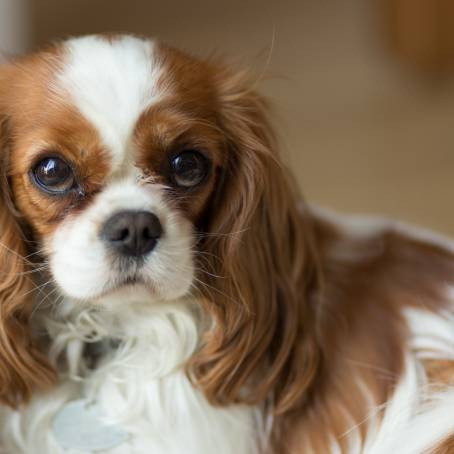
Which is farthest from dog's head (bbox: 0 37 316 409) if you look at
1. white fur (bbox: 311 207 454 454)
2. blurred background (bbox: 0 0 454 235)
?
blurred background (bbox: 0 0 454 235)

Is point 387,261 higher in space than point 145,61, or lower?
lower

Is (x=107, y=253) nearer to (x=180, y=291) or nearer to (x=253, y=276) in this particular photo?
(x=180, y=291)

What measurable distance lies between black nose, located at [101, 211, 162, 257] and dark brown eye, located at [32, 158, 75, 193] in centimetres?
8

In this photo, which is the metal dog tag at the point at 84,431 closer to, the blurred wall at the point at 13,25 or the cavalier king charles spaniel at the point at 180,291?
the cavalier king charles spaniel at the point at 180,291

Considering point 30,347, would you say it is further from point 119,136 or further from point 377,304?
point 377,304

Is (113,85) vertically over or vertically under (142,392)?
over

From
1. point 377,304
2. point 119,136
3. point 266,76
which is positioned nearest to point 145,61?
point 119,136

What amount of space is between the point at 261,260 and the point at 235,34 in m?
2.20

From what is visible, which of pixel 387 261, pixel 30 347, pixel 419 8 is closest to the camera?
pixel 30 347

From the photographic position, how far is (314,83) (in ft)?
10.5

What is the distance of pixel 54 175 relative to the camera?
127 cm

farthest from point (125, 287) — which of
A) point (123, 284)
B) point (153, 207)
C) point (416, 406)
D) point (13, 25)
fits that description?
point (13, 25)

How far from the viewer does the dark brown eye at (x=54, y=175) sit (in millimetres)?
1264

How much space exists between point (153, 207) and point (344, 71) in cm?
212
